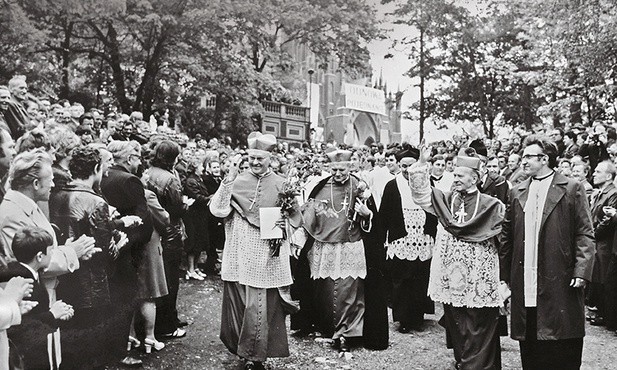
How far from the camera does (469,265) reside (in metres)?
4.43

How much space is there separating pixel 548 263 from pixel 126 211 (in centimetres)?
312

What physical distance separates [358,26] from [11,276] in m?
11.5

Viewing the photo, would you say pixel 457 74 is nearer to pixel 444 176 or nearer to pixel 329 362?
pixel 444 176

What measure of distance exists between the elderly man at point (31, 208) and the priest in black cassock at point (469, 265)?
8.88 feet

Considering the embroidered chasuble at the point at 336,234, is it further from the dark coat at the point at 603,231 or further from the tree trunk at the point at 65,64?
the tree trunk at the point at 65,64

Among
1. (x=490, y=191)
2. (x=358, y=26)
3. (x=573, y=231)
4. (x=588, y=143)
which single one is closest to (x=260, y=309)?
(x=573, y=231)

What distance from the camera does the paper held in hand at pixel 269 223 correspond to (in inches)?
189

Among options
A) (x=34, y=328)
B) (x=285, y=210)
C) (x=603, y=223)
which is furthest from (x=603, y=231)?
(x=34, y=328)

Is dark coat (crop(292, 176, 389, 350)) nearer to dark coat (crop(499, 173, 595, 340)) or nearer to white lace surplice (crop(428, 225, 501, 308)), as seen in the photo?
white lace surplice (crop(428, 225, 501, 308))

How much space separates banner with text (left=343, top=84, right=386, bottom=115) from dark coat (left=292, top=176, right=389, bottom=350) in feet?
37.7

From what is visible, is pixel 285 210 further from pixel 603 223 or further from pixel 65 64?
pixel 65 64

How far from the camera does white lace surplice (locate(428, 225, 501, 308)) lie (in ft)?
14.3

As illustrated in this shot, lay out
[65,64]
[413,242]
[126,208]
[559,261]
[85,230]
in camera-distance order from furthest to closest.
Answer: [65,64], [413,242], [126,208], [559,261], [85,230]

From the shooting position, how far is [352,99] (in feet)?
56.3
